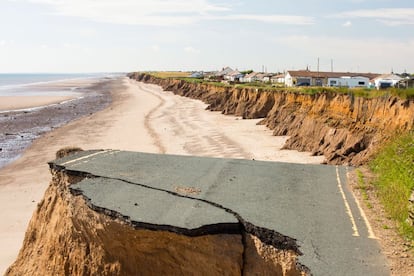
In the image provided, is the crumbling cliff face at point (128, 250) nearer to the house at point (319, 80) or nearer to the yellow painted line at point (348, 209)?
the yellow painted line at point (348, 209)

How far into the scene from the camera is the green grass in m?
8.05

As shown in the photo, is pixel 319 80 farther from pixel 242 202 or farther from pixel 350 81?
pixel 242 202

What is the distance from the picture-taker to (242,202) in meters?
8.72

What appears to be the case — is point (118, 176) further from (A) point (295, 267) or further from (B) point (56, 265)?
(A) point (295, 267)

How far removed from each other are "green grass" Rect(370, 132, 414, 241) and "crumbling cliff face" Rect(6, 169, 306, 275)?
244cm

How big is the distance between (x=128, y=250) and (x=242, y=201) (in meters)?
Answer: 2.30

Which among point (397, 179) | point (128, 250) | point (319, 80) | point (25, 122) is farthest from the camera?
point (319, 80)

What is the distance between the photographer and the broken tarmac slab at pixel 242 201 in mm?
6863

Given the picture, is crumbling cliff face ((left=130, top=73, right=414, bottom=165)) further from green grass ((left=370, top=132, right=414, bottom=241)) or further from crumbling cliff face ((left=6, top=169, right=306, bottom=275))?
crumbling cliff face ((left=6, top=169, right=306, bottom=275))

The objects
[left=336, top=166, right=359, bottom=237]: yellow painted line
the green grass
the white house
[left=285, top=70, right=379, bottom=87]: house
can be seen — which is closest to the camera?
[left=336, top=166, right=359, bottom=237]: yellow painted line

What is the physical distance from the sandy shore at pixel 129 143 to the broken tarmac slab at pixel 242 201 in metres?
4.98

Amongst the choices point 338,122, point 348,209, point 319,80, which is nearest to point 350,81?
point 319,80

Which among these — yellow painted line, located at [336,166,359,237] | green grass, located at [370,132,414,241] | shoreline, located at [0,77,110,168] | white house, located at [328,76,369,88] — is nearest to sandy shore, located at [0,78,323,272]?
shoreline, located at [0,77,110,168]

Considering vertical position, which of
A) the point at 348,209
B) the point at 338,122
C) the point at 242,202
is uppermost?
the point at 242,202
